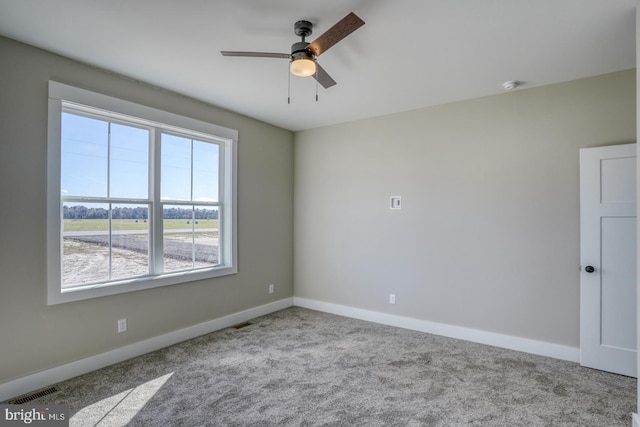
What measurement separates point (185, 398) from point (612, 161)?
4133 mm

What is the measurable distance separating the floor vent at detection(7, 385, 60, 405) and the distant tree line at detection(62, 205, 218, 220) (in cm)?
139

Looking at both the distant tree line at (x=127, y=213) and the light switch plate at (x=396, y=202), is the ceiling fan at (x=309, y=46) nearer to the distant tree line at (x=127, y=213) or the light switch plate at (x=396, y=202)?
the distant tree line at (x=127, y=213)

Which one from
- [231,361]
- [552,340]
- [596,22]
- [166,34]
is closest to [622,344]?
[552,340]

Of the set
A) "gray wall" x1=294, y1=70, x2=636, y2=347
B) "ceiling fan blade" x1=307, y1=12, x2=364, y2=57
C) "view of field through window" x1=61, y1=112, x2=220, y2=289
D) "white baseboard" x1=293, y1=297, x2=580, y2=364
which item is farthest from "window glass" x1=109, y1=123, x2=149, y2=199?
"white baseboard" x1=293, y1=297, x2=580, y2=364

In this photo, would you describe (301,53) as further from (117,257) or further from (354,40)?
(117,257)

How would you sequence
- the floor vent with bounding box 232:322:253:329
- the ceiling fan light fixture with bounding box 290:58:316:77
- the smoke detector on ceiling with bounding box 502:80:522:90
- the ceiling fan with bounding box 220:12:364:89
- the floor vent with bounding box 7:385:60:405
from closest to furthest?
1. the ceiling fan with bounding box 220:12:364:89
2. the ceiling fan light fixture with bounding box 290:58:316:77
3. the floor vent with bounding box 7:385:60:405
4. the smoke detector on ceiling with bounding box 502:80:522:90
5. the floor vent with bounding box 232:322:253:329

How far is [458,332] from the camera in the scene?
3768 mm

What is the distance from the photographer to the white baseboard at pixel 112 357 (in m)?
2.52

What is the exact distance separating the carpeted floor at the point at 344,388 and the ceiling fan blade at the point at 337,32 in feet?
8.19

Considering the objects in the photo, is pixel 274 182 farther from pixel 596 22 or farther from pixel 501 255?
pixel 596 22

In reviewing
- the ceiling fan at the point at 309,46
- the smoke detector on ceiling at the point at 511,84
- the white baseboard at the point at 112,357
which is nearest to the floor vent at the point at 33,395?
the white baseboard at the point at 112,357

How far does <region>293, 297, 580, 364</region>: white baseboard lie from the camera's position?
3227 mm

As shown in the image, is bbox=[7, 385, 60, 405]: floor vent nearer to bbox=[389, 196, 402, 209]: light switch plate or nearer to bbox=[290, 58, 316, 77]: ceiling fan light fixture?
bbox=[290, 58, 316, 77]: ceiling fan light fixture

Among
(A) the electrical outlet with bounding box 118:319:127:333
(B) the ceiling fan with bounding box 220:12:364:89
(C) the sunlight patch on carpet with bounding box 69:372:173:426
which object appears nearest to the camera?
(B) the ceiling fan with bounding box 220:12:364:89
